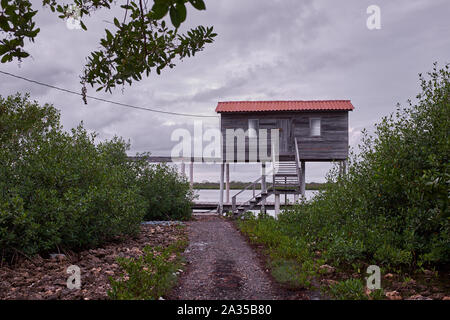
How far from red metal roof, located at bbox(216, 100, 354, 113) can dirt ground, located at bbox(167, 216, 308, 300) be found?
12875 millimetres

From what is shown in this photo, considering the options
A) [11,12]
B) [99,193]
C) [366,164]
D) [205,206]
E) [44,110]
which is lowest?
[205,206]

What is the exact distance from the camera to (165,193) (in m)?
17.4

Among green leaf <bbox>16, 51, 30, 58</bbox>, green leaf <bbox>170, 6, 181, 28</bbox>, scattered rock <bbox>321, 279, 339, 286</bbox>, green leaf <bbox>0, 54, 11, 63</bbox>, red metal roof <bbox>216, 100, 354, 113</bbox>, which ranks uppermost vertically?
red metal roof <bbox>216, 100, 354, 113</bbox>

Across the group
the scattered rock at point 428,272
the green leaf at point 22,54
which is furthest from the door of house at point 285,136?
the green leaf at point 22,54

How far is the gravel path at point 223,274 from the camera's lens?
6125mm

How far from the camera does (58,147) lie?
987cm

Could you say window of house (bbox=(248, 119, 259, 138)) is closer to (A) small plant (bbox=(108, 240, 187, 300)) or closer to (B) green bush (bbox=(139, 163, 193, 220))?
(B) green bush (bbox=(139, 163, 193, 220))

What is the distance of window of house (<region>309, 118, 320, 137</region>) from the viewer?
22688 millimetres

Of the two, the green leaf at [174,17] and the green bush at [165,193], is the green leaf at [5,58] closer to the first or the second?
the green leaf at [174,17]

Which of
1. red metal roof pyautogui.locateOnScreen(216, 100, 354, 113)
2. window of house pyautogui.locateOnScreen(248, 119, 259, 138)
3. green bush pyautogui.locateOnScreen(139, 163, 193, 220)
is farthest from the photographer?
window of house pyautogui.locateOnScreen(248, 119, 259, 138)

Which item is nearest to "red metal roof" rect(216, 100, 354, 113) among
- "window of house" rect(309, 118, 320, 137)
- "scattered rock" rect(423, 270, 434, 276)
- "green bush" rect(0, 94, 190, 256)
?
"window of house" rect(309, 118, 320, 137)
